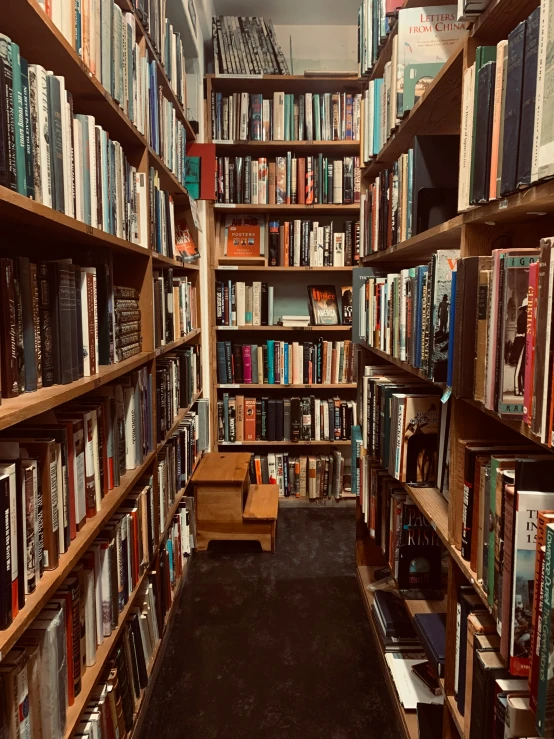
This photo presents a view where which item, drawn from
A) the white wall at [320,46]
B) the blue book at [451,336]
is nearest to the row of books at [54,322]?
the blue book at [451,336]

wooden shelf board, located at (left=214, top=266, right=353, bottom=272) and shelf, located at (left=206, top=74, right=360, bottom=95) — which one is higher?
shelf, located at (left=206, top=74, right=360, bottom=95)

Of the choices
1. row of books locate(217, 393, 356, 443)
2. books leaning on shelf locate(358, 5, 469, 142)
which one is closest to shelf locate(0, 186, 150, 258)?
books leaning on shelf locate(358, 5, 469, 142)

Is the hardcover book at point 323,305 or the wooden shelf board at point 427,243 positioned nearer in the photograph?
the wooden shelf board at point 427,243

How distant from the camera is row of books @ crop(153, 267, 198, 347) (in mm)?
1988

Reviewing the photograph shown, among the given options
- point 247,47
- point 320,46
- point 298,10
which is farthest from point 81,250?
point 320,46

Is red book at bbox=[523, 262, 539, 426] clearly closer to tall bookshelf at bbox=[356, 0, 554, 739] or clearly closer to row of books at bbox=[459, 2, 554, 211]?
tall bookshelf at bbox=[356, 0, 554, 739]

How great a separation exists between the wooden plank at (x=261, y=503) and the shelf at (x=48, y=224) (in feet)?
5.35

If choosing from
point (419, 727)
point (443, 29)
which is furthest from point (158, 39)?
point (419, 727)

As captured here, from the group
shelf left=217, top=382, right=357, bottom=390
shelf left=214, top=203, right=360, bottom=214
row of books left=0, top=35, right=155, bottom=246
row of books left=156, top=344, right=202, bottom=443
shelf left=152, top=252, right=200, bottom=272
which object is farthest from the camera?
shelf left=217, top=382, right=357, bottom=390

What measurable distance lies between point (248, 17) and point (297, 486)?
2.87 m

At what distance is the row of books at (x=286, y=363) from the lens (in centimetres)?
324

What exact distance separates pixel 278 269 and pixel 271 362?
1.90ft

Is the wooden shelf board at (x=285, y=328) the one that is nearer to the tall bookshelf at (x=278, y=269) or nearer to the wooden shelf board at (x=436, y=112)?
the tall bookshelf at (x=278, y=269)

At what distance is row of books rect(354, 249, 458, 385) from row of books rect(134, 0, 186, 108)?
1.24m
